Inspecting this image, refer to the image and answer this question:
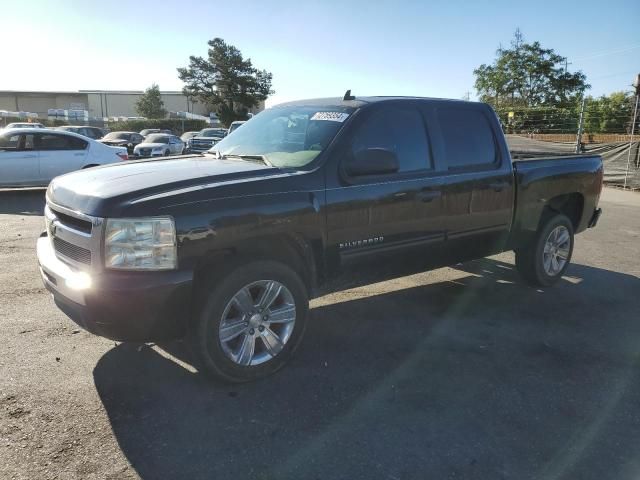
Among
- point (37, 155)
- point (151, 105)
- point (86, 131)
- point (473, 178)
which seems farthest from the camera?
point (151, 105)

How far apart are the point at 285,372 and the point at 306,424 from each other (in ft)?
2.32

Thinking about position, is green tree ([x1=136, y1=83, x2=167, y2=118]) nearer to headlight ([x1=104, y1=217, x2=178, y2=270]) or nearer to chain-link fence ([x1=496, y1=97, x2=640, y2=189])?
chain-link fence ([x1=496, y1=97, x2=640, y2=189])

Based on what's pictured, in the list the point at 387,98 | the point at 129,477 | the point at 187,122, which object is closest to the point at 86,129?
the point at 387,98

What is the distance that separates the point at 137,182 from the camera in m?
3.49

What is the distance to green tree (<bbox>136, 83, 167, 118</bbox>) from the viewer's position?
223 ft

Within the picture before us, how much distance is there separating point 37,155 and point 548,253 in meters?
11.3

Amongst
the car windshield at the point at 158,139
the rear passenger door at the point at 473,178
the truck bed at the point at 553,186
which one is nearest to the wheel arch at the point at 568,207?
the truck bed at the point at 553,186

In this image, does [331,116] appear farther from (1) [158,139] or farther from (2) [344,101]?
(1) [158,139]

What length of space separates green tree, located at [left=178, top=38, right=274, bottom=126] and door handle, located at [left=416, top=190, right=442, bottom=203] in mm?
68984

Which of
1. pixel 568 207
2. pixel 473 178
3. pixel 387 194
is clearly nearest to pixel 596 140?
pixel 568 207

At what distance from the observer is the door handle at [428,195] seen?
14.6 feet

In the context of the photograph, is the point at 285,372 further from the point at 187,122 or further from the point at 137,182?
the point at 187,122

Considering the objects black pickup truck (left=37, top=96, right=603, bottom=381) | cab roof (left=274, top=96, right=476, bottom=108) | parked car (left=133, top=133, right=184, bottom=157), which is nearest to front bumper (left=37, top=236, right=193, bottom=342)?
black pickup truck (left=37, top=96, right=603, bottom=381)

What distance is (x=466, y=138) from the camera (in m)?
4.98
